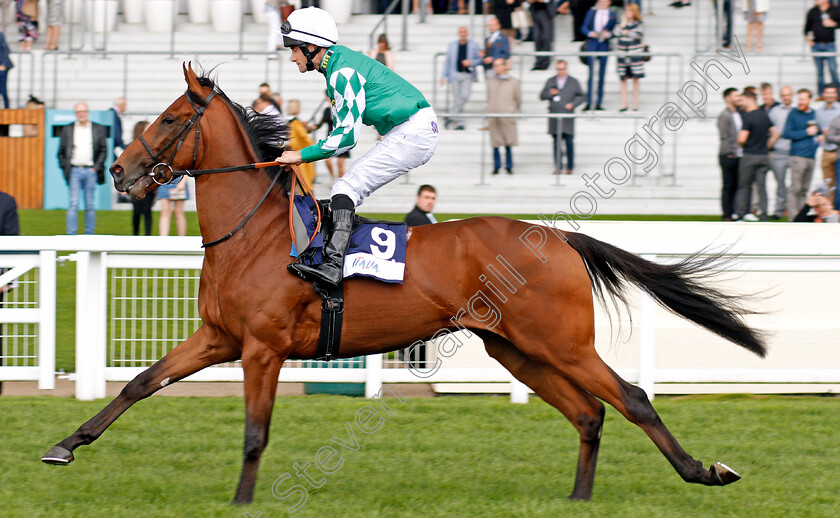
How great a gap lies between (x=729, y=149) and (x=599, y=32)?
10.5 ft

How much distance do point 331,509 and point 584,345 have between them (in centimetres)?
130

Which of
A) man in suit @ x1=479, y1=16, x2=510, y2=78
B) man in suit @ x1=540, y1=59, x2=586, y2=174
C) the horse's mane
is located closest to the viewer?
the horse's mane

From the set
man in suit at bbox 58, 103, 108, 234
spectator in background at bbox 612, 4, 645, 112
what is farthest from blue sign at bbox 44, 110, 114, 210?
spectator in background at bbox 612, 4, 645, 112

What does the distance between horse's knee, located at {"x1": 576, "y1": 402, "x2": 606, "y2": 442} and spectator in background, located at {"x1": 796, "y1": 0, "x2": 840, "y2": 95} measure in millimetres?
10108

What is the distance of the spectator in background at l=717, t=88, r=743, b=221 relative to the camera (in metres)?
11.0

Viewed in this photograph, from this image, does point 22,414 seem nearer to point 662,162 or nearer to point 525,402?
point 525,402

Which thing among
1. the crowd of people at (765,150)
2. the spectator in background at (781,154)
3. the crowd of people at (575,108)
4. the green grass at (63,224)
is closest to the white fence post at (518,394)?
the green grass at (63,224)

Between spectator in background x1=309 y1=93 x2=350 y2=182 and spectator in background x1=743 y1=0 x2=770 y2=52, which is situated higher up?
spectator in background x1=743 y1=0 x2=770 y2=52

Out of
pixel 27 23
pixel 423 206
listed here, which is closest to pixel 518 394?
pixel 423 206

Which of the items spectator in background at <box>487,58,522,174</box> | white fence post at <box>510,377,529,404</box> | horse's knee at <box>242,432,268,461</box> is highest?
spectator in background at <box>487,58,522,174</box>

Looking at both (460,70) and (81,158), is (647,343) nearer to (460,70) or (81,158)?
(81,158)

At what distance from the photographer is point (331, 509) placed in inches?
169

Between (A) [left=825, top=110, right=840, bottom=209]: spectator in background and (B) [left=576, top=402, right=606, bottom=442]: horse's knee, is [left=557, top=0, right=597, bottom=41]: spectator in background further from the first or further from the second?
(B) [left=576, top=402, right=606, bottom=442]: horse's knee

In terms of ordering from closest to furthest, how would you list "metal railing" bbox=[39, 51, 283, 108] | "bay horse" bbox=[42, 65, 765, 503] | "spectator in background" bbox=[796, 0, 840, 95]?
1. "bay horse" bbox=[42, 65, 765, 503]
2. "spectator in background" bbox=[796, 0, 840, 95]
3. "metal railing" bbox=[39, 51, 283, 108]
